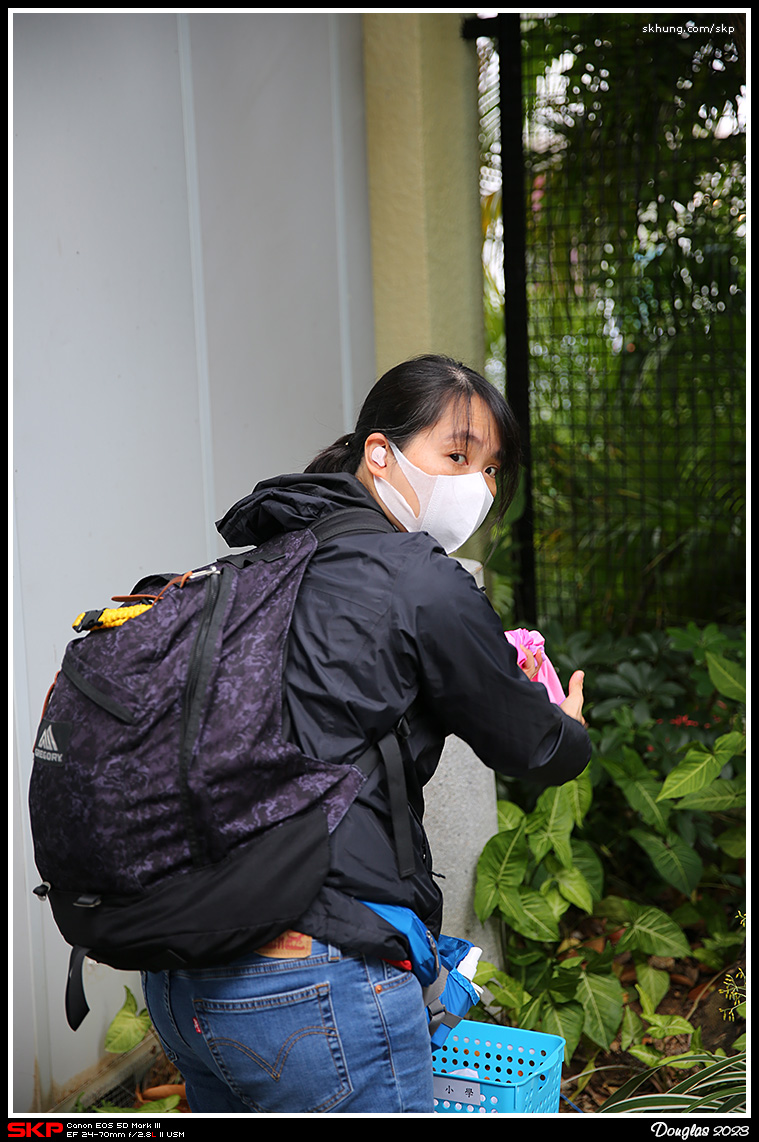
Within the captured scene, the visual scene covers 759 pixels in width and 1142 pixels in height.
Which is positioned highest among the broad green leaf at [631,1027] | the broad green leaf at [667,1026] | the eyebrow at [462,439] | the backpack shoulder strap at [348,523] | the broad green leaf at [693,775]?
the eyebrow at [462,439]

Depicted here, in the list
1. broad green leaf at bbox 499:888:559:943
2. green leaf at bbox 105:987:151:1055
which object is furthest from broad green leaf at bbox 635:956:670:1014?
green leaf at bbox 105:987:151:1055

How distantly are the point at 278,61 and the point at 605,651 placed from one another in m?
2.11

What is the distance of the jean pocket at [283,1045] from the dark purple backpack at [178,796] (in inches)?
3.5

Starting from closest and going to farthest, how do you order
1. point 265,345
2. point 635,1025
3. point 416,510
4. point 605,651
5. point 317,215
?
point 416,510
point 635,1025
point 265,345
point 317,215
point 605,651

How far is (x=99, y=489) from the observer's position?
2.16 meters

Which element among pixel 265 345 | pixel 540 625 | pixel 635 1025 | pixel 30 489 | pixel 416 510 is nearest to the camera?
pixel 416 510

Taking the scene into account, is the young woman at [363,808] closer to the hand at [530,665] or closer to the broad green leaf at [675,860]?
the hand at [530,665]

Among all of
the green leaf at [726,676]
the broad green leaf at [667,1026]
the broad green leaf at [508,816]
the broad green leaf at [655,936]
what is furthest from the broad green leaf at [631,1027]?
the green leaf at [726,676]

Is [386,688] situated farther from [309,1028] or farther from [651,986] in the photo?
[651,986]

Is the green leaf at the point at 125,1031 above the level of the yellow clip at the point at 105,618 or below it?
below

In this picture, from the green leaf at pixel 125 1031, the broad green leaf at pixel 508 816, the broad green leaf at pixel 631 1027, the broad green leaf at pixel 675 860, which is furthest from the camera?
the broad green leaf at pixel 675 860

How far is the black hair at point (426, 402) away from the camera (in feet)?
4.81
